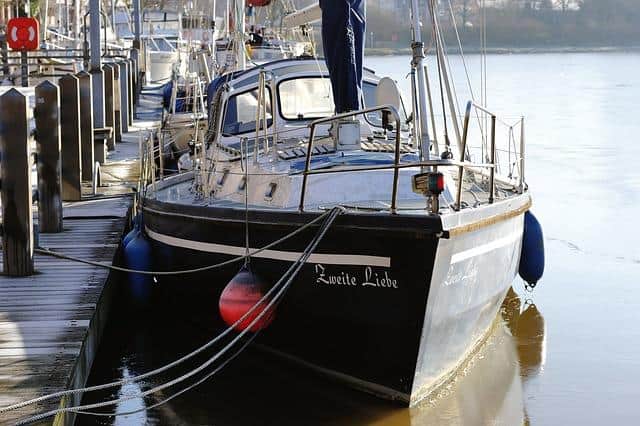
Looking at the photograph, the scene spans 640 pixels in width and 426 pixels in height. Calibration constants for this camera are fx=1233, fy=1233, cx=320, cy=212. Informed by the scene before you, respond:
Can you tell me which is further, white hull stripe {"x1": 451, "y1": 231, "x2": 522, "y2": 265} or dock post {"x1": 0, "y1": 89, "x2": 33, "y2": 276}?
dock post {"x1": 0, "y1": 89, "x2": 33, "y2": 276}

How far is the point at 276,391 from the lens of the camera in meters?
10.1

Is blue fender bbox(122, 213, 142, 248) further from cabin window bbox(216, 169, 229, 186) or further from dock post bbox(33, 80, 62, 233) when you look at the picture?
cabin window bbox(216, 169, 229, 186)

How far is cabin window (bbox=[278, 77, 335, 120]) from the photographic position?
488 inches

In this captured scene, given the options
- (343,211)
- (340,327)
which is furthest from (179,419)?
(343,211)

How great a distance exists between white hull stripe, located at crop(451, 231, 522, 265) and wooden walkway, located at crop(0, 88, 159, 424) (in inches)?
110

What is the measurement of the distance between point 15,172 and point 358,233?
326 cm

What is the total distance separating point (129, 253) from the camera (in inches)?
471

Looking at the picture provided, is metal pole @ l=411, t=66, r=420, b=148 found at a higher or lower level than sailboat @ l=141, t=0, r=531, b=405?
higher

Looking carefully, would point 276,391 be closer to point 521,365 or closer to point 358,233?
point 358,233

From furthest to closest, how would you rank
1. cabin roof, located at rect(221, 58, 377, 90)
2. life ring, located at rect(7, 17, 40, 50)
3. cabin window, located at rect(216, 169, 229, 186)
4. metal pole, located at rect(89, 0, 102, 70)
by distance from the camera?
life ring, located at rect(7, 17, 40, 50) → metal pole, located at rect(89, 0, 102, 70) → cabin roof, located at rect(221, 58, 377, 90) → cabin window, located at rect(216, 169, 229, 186)

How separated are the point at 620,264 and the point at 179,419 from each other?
850 centimetres

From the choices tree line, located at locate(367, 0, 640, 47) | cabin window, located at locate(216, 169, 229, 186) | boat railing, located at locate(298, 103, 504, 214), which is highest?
tree line, located at locate(367, 0, 640, 47)

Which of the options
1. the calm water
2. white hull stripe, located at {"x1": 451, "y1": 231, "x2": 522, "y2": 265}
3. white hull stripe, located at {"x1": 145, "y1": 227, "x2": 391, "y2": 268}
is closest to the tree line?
the calm water

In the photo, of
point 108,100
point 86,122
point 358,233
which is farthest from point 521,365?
point 108,100
